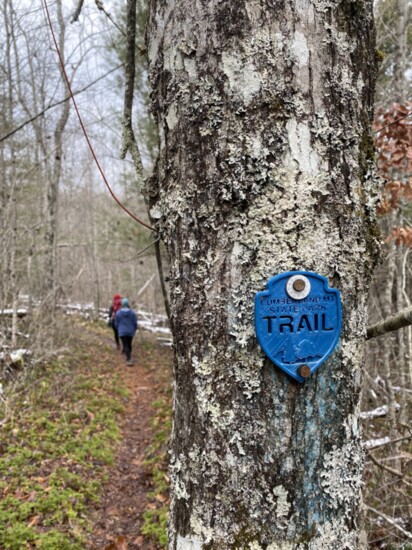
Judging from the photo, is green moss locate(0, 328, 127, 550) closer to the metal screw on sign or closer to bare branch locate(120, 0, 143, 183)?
bare branch locate(120, 0, 143, 183)

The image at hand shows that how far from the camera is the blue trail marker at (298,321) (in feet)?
2.80

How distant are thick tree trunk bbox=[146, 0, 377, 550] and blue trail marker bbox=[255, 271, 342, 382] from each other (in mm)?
23

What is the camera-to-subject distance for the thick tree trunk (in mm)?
853

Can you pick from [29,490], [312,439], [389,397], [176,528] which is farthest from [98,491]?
[312,439]

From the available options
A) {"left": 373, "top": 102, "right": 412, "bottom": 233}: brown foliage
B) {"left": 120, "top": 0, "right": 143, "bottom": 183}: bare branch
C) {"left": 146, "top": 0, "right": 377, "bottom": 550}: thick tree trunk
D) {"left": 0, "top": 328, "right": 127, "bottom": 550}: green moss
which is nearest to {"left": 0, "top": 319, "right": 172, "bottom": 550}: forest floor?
{"left": 0, "top": 328, "right": 127, "bottom": 550}: green moss

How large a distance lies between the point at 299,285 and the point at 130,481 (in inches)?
187

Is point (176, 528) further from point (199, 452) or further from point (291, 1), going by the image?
point (291, 1)

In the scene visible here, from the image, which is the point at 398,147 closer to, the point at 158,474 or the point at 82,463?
the point at 158,474

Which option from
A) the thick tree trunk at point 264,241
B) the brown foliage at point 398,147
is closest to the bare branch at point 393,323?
the thick tree trunk at point 264,241

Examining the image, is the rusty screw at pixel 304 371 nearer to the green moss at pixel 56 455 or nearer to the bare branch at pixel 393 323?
the bare branch at pixel 393 323

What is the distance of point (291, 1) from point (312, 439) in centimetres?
93

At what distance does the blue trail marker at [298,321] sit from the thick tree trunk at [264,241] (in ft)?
0.08

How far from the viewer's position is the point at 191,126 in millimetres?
899

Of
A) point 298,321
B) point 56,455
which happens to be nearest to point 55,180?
point 56,455
